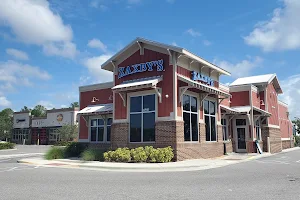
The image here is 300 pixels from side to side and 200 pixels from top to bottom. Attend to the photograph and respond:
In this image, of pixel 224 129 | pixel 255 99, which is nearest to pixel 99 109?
pixel 224 129

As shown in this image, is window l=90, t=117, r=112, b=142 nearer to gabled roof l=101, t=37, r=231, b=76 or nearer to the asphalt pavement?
gabled roof l=101, t=37, r=231, b=76

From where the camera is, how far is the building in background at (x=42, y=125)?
5317 cm

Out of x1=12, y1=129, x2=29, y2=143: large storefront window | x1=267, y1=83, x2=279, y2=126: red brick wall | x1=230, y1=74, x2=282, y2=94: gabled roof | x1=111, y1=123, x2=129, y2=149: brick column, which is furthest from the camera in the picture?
x1=12, y1=129, x2=29, y2=143: large storefront window

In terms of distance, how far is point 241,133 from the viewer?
85.3ft

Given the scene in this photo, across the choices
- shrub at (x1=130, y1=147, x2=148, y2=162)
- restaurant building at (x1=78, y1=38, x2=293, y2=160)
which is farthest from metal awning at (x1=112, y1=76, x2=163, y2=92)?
shrub at (x1=130, y1=147, x2=148, y2=162)

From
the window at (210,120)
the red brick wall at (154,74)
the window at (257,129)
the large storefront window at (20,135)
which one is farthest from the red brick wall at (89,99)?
the large storefront window at (20,135)

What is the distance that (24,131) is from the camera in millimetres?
62469

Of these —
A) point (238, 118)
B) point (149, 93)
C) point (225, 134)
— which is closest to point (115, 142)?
point (149, 93)

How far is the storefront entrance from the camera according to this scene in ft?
84.2

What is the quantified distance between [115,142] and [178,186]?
11023 mm

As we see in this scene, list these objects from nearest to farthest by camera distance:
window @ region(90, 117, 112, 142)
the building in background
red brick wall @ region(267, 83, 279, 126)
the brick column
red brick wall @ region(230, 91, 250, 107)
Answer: the brick column → window @ region(90, 117, 112, 142) → red brick wall @ region(230, 91, 250, 107) → red brick wall @ region(267, 83, 279, 126) → the building in background

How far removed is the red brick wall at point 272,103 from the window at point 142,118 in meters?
15.4

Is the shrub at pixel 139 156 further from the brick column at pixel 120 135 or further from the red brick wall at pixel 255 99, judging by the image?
the red brick wall at pixel 255 99

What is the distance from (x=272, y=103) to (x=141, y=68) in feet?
59.7
